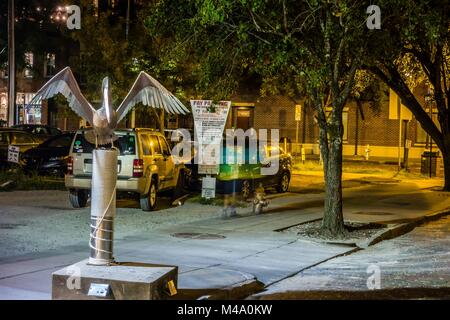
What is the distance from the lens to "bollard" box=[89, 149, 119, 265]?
786 centimetres

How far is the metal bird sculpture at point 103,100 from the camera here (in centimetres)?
812

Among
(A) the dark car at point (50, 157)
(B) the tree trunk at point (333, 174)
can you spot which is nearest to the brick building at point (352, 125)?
(A) the dark car at point (50, 157)

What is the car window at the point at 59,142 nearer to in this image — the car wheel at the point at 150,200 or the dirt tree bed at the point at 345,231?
the car wheel at the point at 150,200

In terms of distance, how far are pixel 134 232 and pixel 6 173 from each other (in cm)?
976

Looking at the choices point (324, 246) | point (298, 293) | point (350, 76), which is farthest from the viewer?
point (350, 76)

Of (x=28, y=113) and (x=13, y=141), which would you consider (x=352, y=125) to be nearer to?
(x=28, y=113)

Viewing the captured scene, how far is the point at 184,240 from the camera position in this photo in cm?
1272

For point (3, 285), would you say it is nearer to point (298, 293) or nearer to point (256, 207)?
point (298, 293)

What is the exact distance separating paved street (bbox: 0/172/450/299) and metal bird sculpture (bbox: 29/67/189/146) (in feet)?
6.55

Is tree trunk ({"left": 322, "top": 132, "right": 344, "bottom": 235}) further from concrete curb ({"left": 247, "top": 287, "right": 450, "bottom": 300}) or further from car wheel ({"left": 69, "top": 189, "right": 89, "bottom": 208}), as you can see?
car wheel ({"left": 69, "top": 189, "right": 89, "bottom": 208})

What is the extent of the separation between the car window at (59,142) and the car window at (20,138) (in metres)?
2.37

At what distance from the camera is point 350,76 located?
14.0 m

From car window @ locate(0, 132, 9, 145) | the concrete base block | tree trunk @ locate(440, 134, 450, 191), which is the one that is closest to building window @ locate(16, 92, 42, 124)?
car window @ locate(0, 132, 9, 145)
